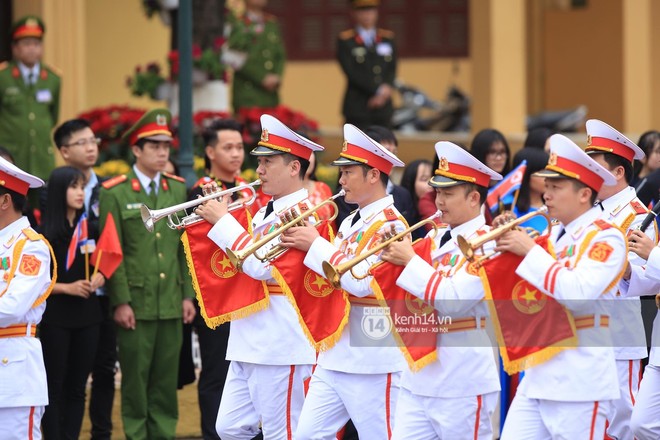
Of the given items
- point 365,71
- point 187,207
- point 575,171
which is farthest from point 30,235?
point 365,71

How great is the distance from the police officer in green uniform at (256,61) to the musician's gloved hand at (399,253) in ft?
24.5

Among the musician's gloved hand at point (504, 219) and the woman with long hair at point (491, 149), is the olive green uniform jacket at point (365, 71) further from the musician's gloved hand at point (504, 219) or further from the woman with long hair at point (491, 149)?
the musician's gloved hand at point (504, 219)

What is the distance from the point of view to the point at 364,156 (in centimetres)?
804

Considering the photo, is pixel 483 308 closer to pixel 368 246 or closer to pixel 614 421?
pixel 368 246

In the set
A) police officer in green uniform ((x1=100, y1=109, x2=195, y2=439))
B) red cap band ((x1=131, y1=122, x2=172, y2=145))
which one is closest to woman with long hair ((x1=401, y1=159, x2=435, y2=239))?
police officer in green uniform ((x1=100, y1=109, x2=195, y2=439))

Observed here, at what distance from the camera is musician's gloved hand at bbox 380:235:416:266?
24.1ft

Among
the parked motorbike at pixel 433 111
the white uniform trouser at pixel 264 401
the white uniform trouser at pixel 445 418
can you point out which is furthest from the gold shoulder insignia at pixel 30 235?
the parked motorbike at pixel 433 111

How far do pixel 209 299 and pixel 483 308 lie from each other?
192cm

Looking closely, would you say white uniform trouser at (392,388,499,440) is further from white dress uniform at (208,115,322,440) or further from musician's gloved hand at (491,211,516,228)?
white dress uniform at (208,115,322,440)

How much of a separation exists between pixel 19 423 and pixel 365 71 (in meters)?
8.21

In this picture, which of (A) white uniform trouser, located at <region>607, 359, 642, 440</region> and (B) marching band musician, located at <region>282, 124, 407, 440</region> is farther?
(A) white uniform trouser, located at <region>607, 359, 642, 440</region>

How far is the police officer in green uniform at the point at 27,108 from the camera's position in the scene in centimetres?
1281

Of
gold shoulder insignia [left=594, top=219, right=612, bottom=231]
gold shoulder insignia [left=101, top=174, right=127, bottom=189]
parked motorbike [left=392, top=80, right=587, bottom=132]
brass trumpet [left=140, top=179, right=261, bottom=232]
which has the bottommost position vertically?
gold shoulder insignia [left=594, top=219, right=612, bottom=231]

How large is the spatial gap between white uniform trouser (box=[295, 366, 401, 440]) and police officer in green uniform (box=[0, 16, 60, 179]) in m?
5.71
